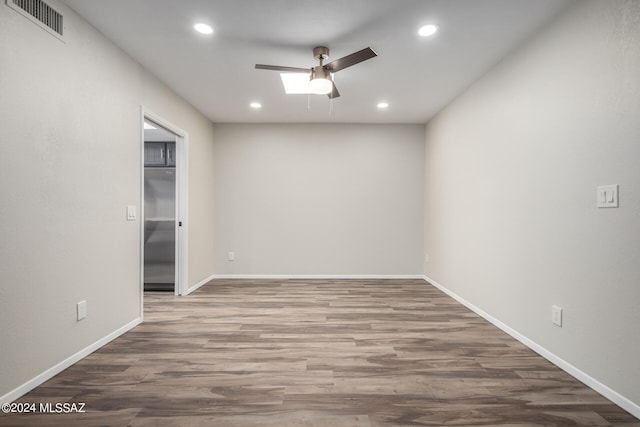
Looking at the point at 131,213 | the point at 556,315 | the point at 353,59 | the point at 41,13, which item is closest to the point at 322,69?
the point at 353,59

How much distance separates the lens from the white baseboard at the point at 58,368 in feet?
5.88

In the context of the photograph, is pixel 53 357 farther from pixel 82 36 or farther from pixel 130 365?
pixel 82 36

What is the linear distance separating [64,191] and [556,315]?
140 inches

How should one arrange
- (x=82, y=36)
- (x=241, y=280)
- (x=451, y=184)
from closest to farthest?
1. (x=82, y=36)
2. (x=451, y=184)
3. (x=241, y=280)

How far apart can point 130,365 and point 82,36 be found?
7.98 ft

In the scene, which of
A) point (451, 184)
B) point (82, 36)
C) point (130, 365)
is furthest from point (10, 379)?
point (451, 184)

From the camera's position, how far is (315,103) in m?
4.22

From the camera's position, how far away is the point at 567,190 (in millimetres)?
2162

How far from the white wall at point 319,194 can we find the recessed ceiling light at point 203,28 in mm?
2664

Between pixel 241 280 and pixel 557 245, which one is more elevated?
pixel 557 245

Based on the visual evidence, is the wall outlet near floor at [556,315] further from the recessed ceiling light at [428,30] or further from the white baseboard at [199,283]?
the white baseboard at [199,283]

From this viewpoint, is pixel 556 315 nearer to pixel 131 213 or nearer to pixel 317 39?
pixel 317 39

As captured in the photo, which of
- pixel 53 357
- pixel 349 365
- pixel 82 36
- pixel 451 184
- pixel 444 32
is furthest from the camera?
pixel 451 184

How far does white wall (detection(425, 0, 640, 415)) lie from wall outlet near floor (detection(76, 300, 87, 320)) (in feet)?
11.3
